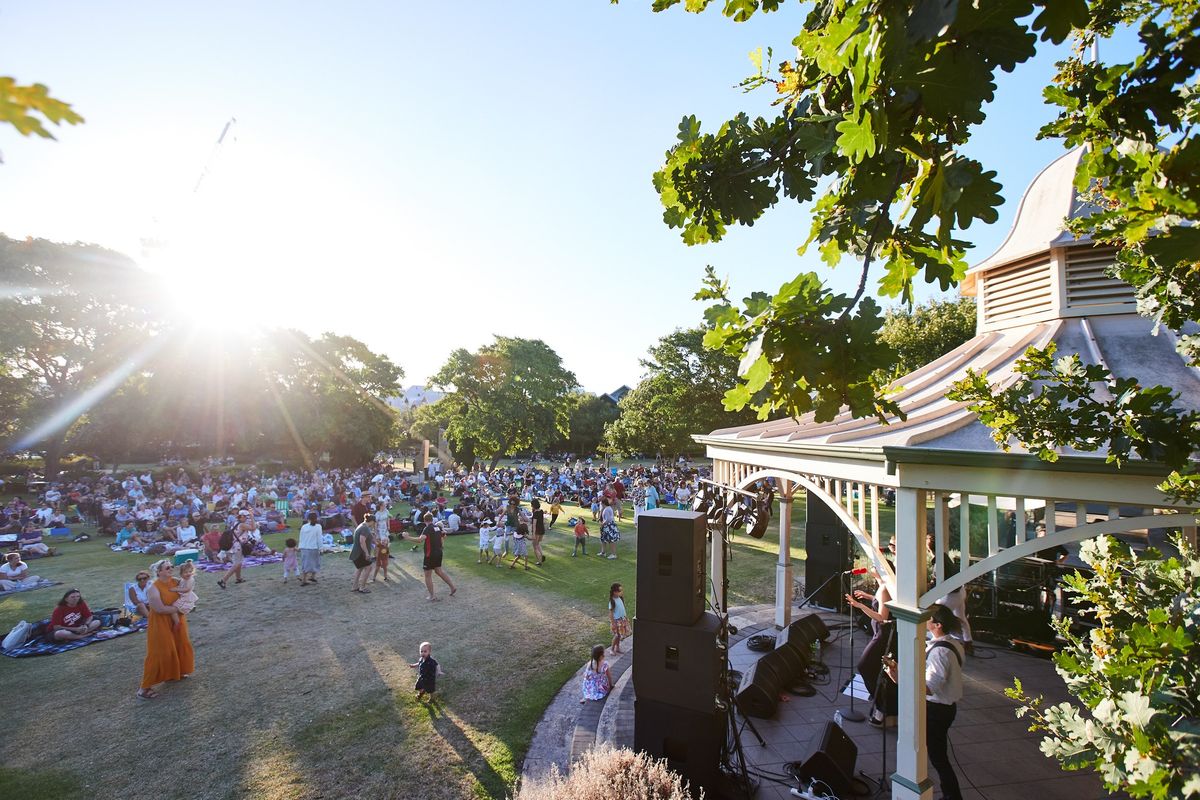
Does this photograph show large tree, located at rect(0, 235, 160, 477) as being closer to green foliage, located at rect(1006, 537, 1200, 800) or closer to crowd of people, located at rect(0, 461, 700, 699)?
crowd of people, located at rect(0, 461, 700, 699)

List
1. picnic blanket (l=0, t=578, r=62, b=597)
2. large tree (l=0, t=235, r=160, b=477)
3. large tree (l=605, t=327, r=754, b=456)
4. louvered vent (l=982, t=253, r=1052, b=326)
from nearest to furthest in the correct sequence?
1. louvered vent (l=982, t=253, r=1052, b=326)
2. picnic blanket (l=0, t=578, r=62, b=597)
3. large tree (l=0, t=235, r=160, b=477)
4. large tree (l=605, t=327, r=754, b=456)

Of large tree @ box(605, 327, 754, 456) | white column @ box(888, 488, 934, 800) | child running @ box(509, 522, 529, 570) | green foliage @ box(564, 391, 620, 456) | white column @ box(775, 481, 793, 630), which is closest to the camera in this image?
white column @ box(888, 488, 934, 800)

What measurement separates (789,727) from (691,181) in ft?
21.4

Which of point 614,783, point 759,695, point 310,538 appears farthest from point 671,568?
point 310,538

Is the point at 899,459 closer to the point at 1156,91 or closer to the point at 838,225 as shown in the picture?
the point at 838,225

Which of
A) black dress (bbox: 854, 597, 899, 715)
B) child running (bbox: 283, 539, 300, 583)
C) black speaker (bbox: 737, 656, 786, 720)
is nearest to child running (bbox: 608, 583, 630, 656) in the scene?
black speaker (bbox: 737, 656, 786, 720)

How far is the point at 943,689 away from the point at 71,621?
1239cm

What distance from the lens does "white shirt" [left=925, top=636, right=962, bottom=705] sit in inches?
189

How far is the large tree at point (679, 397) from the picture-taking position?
29859 mm

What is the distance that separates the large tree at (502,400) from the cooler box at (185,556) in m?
16.6

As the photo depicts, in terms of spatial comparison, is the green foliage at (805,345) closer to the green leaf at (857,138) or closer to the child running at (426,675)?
the green leaf at (857,138)

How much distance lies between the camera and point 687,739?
17.1ft

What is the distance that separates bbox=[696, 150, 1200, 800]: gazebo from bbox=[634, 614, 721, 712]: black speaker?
1.60 meters

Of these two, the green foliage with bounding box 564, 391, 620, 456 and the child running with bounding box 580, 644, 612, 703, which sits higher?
the green foliage with bounding box 564, 391, 620, 456
